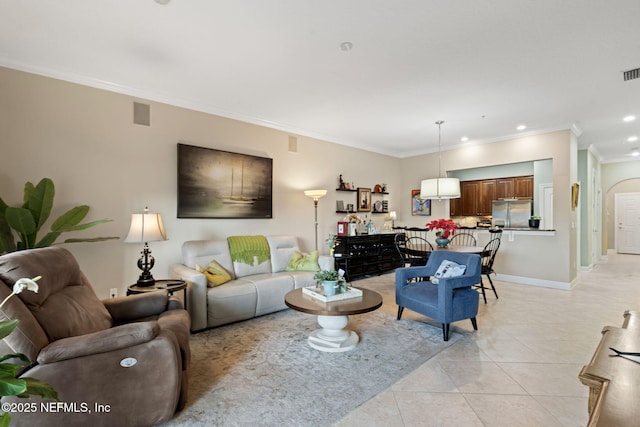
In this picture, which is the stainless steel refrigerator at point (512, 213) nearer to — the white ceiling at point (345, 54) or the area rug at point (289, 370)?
the white ceiling at point (345, 54)

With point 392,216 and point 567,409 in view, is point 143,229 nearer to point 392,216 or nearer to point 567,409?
point 567,409

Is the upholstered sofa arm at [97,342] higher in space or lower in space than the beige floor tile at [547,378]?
higher

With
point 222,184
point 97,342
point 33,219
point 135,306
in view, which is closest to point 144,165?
point 222,184

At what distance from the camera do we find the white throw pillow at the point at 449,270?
11.1 ft

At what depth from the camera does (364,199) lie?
6715 millimetres

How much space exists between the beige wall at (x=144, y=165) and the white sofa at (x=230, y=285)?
1.41 ft

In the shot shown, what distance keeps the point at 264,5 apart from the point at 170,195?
2694 mm

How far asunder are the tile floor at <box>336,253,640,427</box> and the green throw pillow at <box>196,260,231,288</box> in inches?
85.6

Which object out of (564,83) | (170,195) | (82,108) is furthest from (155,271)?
(564,83)

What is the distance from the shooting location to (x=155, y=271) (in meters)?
3.85

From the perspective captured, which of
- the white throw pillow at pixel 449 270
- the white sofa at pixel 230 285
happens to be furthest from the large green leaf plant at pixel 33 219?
the white throw pillow at pixel 449 270

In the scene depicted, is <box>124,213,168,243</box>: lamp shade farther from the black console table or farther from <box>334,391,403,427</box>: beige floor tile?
the black console table

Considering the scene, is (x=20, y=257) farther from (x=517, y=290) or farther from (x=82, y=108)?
(x=517, y=290)

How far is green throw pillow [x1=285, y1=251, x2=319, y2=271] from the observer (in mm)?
4422
